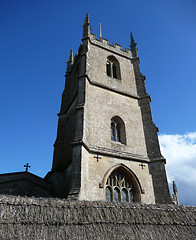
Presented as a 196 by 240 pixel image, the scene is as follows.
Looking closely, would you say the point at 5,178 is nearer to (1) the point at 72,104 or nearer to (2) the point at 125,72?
(1) the point at 72,104

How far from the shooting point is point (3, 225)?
463 centimetres

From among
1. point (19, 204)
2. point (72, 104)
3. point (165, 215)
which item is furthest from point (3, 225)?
point (72, 104)

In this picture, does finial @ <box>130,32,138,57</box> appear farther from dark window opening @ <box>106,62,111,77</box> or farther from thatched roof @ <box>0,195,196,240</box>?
thatched roof @ <box>0,195,196,240</box>

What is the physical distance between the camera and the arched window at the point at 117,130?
43.9 feet

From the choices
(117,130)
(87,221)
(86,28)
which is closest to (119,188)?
(117,130)

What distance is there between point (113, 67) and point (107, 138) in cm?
808

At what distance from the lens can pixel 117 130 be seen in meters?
13.8

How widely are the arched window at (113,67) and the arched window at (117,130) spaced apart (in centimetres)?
470

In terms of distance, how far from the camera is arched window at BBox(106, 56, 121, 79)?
56.1 feet

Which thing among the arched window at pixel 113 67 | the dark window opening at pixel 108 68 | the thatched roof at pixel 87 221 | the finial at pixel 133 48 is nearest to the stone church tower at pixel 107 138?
the arched window at pixel 113 67

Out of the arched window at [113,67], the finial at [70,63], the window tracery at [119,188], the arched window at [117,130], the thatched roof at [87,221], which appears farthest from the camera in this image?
the finial at [70,63]

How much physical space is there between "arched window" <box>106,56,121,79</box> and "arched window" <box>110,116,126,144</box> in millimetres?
4701

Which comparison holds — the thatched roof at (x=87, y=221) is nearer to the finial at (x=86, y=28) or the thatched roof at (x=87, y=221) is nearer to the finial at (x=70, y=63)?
the finial at (x=86, y=28)

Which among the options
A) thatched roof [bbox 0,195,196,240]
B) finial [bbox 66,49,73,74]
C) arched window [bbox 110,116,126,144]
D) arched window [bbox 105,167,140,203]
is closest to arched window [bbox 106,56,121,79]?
arched window [bbox 110,116,126,144]
